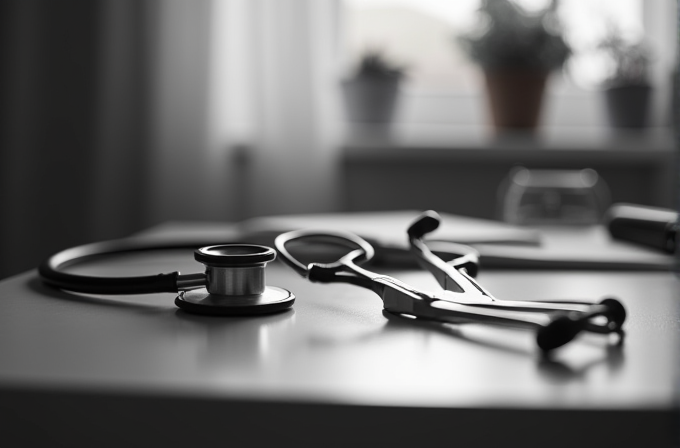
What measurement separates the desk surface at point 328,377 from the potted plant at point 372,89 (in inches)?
52.1

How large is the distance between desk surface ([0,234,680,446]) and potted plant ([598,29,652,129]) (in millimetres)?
1447

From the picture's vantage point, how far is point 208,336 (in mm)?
384

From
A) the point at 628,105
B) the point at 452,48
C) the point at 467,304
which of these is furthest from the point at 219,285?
the point at 452,48

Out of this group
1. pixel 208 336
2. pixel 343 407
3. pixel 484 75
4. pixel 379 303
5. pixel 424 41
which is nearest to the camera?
pixel 343 407

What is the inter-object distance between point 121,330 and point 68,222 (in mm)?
1391

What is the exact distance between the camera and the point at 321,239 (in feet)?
2.15

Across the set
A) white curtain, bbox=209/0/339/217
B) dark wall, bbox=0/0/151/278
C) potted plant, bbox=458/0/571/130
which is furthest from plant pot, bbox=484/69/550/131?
dark wall, bbox=0/0/151/278

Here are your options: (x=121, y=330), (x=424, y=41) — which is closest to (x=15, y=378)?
(x=121, y=330)

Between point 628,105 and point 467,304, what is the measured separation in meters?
1.52

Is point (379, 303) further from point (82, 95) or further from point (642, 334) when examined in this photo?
point (82, 95)

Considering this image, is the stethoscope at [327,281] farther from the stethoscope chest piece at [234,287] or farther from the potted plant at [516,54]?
the potted plant at [516,54]

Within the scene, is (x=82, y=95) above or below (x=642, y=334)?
above

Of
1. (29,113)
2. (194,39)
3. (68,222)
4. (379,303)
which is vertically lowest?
(68,222)

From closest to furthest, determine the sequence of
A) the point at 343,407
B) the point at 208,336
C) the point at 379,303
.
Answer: the point at 343,407
the point at 208,336
the point at 379,303
